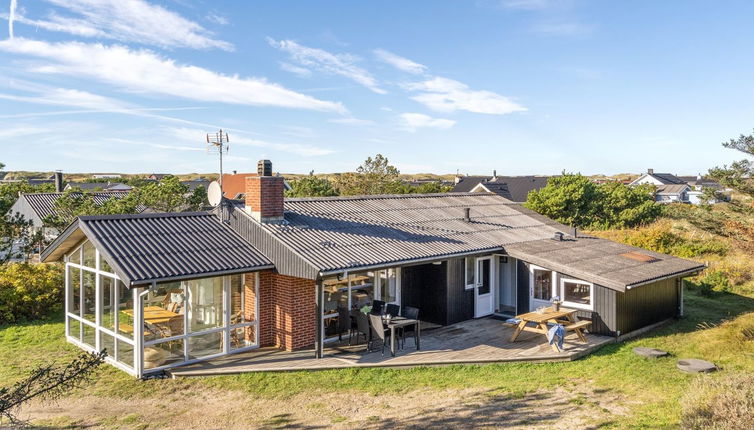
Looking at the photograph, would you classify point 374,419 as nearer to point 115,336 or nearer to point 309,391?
point 309,391

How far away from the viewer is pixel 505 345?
498 inches

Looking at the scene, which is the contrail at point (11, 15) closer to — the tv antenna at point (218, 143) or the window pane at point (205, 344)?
the tv antenna at point (218, 143)

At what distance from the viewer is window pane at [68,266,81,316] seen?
42.0 feet

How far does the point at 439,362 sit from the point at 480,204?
1029 centimetres

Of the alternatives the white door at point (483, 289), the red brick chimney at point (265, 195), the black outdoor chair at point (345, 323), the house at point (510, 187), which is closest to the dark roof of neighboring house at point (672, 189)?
the house at point (510, 187)

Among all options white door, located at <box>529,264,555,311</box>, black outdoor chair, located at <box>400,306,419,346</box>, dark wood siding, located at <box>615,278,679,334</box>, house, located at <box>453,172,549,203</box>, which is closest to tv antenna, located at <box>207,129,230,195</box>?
black outdoor chair, located at <box>400,306,419,346</box>

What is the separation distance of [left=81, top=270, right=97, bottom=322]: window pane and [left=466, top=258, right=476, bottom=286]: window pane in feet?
32.4

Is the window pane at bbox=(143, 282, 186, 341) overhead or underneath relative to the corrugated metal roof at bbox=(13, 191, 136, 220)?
underneath

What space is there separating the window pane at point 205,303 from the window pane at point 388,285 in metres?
4.40

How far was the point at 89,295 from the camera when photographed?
12445 millimetres

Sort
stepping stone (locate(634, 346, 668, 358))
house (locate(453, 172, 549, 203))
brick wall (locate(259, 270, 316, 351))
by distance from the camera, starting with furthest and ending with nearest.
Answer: house (locate(453, 172, 549, 203)), brick wall (locate(259, 270, 316, 351)), stepping stone (locate(634, 346, 668, 358))

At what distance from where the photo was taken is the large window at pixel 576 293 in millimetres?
13828

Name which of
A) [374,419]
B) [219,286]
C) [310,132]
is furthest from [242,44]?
[374,419]

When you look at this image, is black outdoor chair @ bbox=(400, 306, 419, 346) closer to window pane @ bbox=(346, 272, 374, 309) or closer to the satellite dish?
window pane @ bbox=(346, 272, 374, 309)
